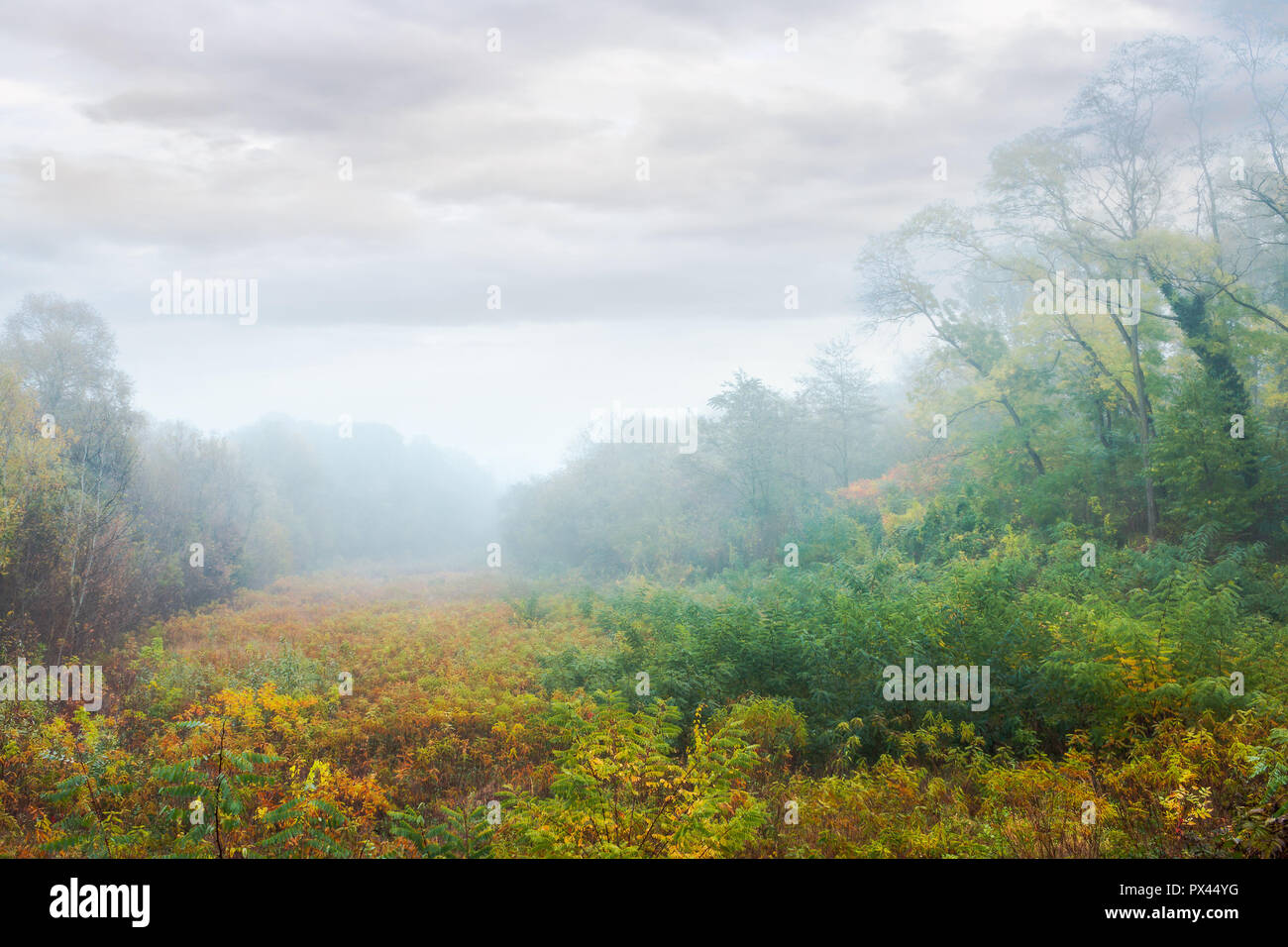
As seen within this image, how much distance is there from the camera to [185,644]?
61.3ft

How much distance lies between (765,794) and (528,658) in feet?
28.1

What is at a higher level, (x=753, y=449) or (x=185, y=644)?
(x=753, y=449)

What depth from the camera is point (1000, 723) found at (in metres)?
9.62

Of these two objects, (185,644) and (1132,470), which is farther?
(1132,470)

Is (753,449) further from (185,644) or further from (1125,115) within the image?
(185,644)

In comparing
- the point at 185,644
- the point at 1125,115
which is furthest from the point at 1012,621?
the point at 185,644
